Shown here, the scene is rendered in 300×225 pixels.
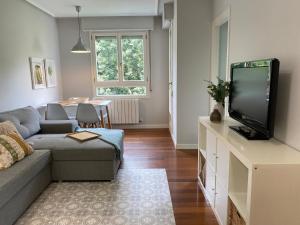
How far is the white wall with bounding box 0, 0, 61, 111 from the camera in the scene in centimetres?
347

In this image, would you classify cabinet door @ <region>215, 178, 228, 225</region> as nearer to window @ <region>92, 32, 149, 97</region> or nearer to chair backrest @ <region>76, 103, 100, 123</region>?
chair backrest @ <region>76, 103, 100, 123</region>

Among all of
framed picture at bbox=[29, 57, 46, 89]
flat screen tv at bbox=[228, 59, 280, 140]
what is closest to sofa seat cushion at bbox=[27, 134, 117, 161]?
flat screen tv at bbox=[228, 59, 280, 140]

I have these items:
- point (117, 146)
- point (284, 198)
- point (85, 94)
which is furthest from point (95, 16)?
point (284, 198)

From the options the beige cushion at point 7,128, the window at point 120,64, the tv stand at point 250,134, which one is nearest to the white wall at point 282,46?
the tv stand at point 250,134

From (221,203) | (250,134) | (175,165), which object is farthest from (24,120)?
(250,134)

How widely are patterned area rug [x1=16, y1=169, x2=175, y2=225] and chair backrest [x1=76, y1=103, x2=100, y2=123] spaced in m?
1.59

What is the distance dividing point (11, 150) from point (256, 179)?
218 centimetres

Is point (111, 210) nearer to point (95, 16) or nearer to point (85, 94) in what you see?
point (85, 94)

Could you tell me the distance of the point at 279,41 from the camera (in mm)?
1892

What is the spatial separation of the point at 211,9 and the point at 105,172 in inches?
115

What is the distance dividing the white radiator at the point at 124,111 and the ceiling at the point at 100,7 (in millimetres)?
1886

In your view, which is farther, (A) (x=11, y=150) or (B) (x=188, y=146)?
(B) (x=188, y=146)

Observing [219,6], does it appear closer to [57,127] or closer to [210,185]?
[210,185]

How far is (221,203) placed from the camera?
2035mm
